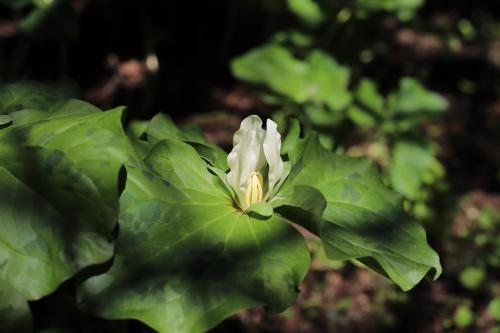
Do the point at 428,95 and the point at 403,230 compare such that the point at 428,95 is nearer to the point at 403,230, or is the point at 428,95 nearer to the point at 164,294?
Result: the point at 403,230

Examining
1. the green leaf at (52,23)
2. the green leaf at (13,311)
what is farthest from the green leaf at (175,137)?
the green leaf at (52,23)

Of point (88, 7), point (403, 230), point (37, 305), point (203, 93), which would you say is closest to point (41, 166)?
point (403, 230)

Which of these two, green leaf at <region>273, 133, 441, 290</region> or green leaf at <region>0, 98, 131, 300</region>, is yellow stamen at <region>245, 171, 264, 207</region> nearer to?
green leaf at <region>273, 133, 441, 290</region>

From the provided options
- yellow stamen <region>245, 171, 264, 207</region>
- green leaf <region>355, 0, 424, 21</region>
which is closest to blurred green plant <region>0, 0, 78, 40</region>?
green leaf <region>355, 0, 424, 21</region>

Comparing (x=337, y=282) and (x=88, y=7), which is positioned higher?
(x=88, y=7)

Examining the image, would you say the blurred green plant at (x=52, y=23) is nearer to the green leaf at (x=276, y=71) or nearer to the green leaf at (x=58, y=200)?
the green leaf at (x=276, y=71)

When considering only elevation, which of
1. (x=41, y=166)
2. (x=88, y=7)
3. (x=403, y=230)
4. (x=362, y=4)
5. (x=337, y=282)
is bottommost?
(x=337, y=282)

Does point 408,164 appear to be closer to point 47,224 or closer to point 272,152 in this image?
point 272,152
